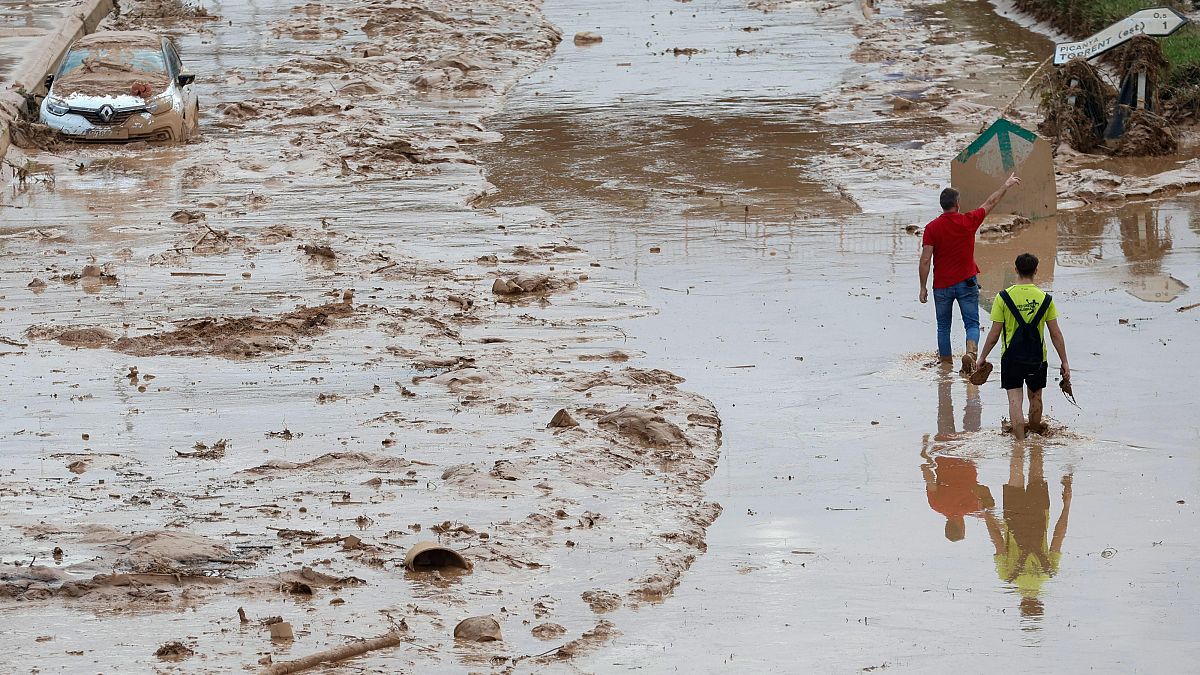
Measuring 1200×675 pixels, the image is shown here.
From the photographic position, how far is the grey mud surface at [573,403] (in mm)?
8281

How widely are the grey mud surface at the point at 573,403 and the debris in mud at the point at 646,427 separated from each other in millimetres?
33

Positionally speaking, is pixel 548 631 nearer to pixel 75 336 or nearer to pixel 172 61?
pixel 75 336

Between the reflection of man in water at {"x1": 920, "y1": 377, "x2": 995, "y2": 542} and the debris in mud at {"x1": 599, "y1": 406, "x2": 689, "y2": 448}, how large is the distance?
173 cm

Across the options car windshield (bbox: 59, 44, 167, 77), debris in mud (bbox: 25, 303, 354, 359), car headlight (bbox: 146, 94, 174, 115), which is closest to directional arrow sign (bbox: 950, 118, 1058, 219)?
debris in mud (bbox: 25, 303, 354, 359)

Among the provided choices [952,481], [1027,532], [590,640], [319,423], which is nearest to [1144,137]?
[952,481]

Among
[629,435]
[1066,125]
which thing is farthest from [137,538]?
[1066,125]

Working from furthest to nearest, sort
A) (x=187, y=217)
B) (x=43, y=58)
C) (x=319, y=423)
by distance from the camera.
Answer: (x=43, y=58) < (x=187, y=217) < (x=319, y=423)

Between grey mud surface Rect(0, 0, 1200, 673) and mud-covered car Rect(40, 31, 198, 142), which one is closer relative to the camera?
grey mud surface Rect(0, 0, 1200, 673)

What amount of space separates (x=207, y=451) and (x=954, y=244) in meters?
6.28

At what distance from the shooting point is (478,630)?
26.2 feet

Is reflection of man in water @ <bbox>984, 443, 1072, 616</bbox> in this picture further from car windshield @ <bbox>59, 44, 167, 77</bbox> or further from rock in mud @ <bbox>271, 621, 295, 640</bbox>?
car windshield @ <bbox>59, 44, 167, 77</bbox>

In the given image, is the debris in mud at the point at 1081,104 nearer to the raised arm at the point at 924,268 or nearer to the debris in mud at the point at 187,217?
the raised arm at the point at 924,268

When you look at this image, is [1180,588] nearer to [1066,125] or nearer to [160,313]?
[160,313]

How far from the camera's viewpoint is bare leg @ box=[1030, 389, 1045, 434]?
1112cm
